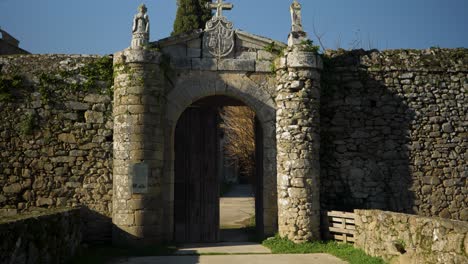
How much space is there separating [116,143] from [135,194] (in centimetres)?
106

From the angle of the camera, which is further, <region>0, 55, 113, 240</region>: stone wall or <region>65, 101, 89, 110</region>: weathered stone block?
<region>65, 101, 89, 110</region>: weathered stone block

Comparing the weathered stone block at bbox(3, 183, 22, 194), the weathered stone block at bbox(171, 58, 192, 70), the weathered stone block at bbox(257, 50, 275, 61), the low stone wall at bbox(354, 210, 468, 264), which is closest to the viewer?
the low stone wall at bbox(354, 210, 468, 264)

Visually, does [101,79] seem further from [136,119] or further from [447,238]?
[447,238]

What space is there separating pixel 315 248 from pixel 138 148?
12.3ft

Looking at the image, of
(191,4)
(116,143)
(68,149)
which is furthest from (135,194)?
(191,4)

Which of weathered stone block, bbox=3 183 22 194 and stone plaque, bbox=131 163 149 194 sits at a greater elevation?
stone plaque, bbox=131 163 149 194

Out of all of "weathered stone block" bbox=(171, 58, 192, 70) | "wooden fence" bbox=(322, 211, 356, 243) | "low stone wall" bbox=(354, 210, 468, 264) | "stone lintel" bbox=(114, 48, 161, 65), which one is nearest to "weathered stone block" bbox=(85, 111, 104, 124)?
"stone lintel" bbox=(114, 48, 161, 65)

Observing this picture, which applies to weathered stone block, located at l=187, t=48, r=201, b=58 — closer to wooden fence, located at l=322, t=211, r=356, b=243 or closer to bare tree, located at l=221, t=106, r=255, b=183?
wooden fence, located at l=322, t=211, r=356, b=243

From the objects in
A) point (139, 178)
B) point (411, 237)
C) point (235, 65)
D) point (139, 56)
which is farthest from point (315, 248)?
point (139, 56)

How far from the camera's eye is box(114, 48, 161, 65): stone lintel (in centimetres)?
848

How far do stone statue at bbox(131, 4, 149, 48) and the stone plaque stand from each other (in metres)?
2.36

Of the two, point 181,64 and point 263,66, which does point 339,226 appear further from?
point 181,64

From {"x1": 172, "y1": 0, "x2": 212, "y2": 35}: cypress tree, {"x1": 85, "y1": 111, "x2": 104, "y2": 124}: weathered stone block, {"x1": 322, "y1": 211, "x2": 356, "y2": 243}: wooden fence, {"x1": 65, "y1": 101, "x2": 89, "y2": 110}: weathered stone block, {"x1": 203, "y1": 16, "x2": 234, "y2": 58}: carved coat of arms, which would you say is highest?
{"x1": 172, "y1": 0, "x2": 212, "y2": 35}: cypress tree

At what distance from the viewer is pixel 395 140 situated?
9352 millimetres
